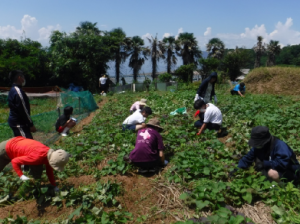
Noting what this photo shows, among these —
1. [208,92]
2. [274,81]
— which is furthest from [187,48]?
[208,92]

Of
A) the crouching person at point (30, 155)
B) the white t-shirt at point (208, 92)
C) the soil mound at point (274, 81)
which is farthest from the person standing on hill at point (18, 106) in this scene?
the soil mound at point (274, 81)

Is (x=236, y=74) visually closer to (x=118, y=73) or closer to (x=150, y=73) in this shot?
(x=150, y=73)

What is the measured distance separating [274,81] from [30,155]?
15.6 metres

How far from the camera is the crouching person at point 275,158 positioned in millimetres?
3330

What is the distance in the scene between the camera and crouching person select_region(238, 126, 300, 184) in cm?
333

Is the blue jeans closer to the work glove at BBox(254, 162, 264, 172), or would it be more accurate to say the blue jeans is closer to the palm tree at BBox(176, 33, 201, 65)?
the work glove at BBox(254, 162, 264, 172)

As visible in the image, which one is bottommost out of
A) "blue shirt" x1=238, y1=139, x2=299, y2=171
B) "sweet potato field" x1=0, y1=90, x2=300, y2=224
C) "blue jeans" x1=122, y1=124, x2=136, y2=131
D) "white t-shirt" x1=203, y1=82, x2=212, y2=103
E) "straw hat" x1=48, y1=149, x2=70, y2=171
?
"sweet potato field" x1=0, y1=90, x2=300, y2=224

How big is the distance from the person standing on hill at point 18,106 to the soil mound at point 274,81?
14.3m

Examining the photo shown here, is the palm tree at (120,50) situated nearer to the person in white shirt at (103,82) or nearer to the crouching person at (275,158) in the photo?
the person in white shirt at (103,82)

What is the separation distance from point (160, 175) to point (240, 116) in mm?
3924

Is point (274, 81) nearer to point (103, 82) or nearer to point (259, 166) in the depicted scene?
point (103, 82)

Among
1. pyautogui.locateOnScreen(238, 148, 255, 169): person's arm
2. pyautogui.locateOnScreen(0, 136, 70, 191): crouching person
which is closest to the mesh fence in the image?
pyautogui.locateOnScreen(0, 136, 70, 191): crouching person

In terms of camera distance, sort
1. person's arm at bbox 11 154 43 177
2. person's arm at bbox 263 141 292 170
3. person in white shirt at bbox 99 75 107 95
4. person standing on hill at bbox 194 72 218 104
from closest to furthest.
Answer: person's arm at bbox 11 154 43 177 → person's arm at bbox 263 141 292 170 → person standing on hill at bbox 194 72 218 104 → person in white shirt at bbox 99 75 107 95

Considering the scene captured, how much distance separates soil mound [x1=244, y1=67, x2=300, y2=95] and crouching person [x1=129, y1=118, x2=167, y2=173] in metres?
13.1
